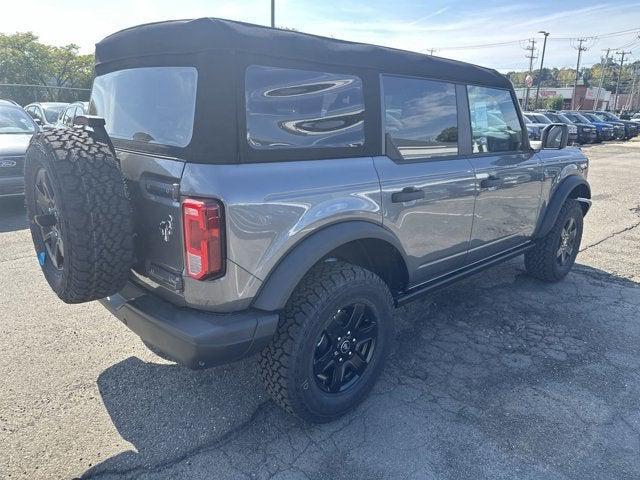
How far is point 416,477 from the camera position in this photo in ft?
7.40

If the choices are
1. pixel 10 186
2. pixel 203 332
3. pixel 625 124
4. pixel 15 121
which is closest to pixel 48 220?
pixel 203 332

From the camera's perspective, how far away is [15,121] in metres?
8.32

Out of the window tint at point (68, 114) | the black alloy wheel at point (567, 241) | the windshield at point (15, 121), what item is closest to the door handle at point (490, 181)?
the black alloy wheel at point (567, 241)

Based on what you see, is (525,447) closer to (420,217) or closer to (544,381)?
(544,381)

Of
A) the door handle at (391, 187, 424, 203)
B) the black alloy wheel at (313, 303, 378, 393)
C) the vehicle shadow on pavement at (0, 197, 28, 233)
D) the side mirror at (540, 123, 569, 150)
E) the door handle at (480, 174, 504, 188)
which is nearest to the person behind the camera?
the black alloy wheel at (313, 303, 378, 393)

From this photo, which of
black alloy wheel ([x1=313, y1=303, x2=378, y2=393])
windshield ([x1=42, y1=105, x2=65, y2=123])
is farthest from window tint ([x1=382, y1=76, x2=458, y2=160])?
windshield ([x1=42, y1=105, x2=65, y2=123])

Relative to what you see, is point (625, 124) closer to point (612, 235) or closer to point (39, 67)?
point (612, 235)

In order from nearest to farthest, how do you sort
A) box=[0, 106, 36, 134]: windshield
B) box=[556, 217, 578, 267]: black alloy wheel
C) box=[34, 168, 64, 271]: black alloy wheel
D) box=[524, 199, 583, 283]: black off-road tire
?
1. box=[34, 168, 64, 271]: black alloy wheel
2. box=[524, 199, 583, 283]: black off-road tire
3. box=[556, 217, 578, 267]: black alloy wheel
4. box=[0, 106, 36, 134]: windshield

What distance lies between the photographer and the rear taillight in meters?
1.99

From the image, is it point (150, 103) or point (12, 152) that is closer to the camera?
point (150, 103)

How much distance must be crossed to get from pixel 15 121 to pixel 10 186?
6.65 ft

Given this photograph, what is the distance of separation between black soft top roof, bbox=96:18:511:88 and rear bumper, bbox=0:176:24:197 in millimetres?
5260

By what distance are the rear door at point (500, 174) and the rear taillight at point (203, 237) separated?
2.12 metres

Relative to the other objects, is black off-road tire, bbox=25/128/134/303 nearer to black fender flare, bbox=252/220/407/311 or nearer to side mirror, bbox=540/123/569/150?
black fender flare, bbox=252/220/407/311
